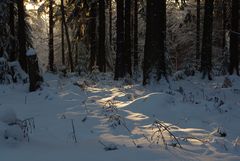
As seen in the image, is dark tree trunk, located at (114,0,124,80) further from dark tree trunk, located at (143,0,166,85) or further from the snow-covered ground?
the snow-covered ground

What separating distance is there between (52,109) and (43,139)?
116 inches

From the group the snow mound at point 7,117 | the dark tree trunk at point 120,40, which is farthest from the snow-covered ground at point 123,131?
the dark tree trunk at point 120,40

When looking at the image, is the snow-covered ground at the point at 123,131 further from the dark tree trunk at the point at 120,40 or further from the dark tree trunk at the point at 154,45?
the dark tree trunk at the point at 120,40

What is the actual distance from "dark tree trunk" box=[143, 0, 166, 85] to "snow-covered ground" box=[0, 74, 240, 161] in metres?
2.61

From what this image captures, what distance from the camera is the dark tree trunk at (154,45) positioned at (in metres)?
11.7

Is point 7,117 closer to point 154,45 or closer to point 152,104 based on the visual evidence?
point 152,104

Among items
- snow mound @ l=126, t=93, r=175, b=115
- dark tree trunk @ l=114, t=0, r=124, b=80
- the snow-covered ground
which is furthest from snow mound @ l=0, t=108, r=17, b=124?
dark tree trunk @ l=114, t=0, r=124, b=80

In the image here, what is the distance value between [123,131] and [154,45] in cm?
646

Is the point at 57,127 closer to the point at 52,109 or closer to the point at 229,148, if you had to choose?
the point at 52,109

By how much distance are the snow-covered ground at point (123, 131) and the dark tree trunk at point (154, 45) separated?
2.61 meters

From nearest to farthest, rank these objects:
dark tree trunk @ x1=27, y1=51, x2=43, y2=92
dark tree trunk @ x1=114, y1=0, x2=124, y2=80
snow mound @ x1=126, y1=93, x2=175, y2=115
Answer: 1. snow mound @ x1=126, y1=93, x2=175, y2=115
2. dark tree trunk @ x1=27, y1=51, x2=43, y2=92
3. dark tree trunk @ x1=114, y1=0, x2=124, y2=80

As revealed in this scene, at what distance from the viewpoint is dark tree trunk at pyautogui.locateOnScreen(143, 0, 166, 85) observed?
11.7 m

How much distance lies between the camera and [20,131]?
4.89 metres

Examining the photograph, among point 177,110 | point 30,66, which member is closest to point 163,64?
point 30,66
